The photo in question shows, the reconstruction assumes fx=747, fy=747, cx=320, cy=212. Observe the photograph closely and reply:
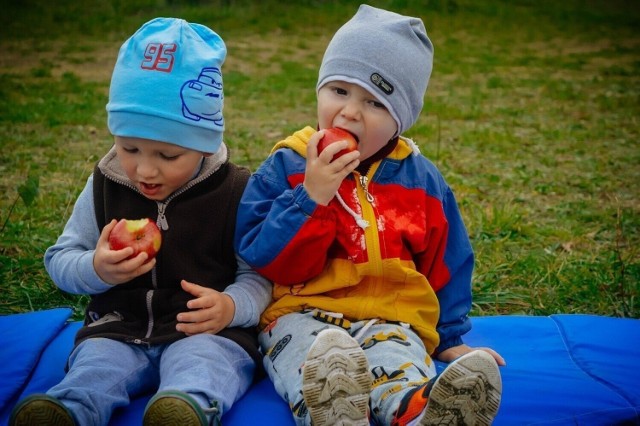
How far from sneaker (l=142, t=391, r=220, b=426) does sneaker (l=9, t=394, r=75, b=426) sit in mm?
214

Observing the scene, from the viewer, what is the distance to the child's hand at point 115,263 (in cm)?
229

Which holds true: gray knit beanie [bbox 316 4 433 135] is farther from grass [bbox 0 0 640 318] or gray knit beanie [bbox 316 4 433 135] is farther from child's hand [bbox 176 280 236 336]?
grass [bbox 0 0 640 318]

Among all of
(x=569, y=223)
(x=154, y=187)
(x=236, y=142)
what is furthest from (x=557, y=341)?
(x=236, y=142)

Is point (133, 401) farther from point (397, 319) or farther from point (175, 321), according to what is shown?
point (397, 319)

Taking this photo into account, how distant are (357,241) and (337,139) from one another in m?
0.38

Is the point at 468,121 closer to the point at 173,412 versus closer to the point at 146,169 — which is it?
the point at 146,169

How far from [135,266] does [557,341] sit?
1.73 meters

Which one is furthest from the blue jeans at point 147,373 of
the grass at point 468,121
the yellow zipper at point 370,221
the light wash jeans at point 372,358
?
the grass at point 468,121

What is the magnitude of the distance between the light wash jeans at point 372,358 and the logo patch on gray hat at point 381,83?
798 mm

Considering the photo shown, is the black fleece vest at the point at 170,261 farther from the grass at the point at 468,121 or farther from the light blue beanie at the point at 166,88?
the grass at the point at 468,121

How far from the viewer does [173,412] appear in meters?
1.97

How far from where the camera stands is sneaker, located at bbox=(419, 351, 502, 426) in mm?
1996

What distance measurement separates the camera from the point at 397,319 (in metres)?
2.60

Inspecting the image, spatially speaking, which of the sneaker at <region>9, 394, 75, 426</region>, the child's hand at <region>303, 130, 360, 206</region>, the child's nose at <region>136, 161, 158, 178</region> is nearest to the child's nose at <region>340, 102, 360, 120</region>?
the child's hand at <region>303, 130, 360, 206</region>
